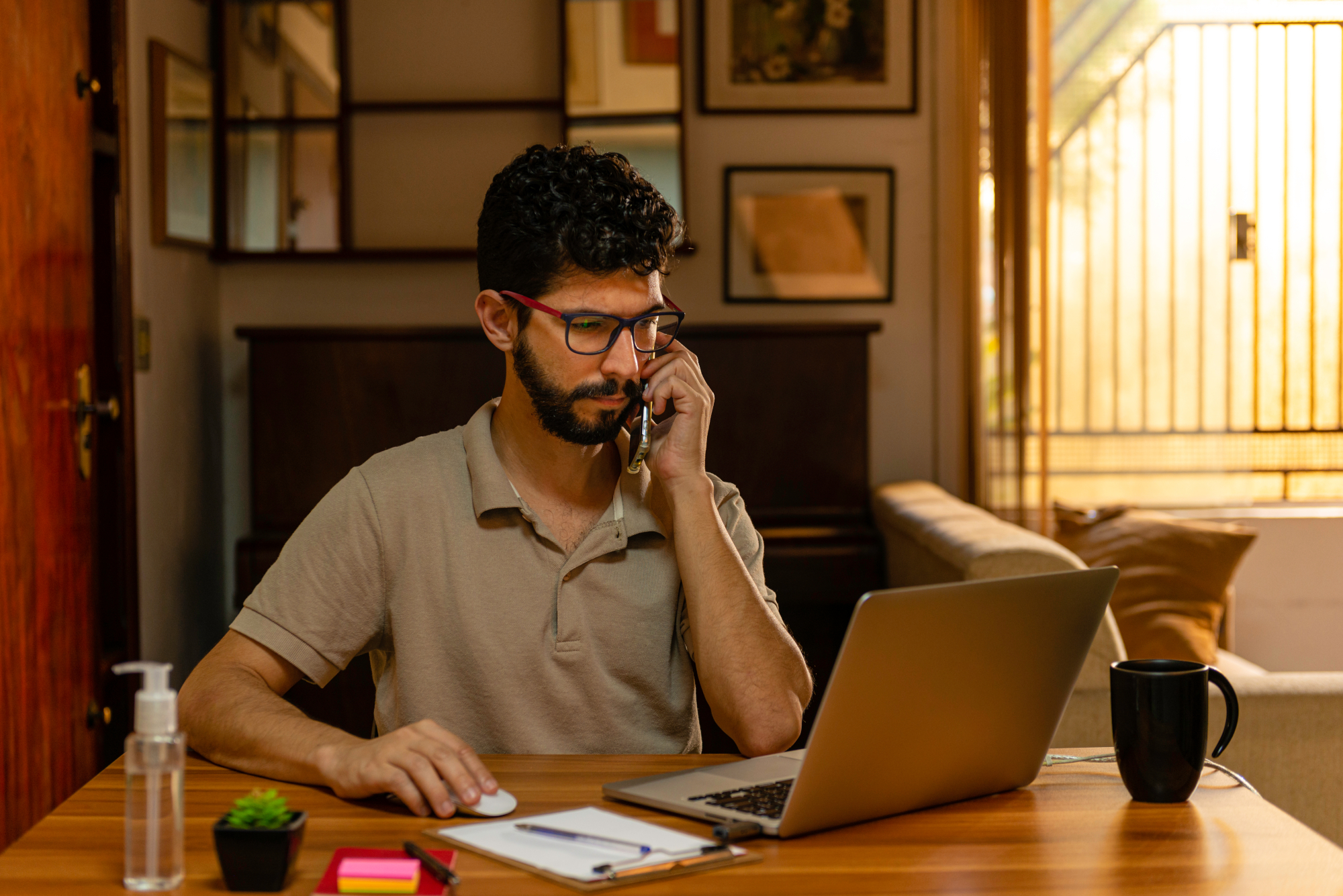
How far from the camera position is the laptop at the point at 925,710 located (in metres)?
0.99

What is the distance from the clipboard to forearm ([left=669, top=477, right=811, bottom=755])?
1.42 feet

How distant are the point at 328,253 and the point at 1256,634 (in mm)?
3068

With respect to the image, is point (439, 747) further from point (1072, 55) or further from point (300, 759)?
point (1072, 55)

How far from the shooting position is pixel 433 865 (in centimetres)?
92

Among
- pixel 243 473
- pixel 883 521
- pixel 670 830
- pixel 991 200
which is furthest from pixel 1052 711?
pixel 243 473

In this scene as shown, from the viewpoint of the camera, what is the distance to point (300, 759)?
1180 millimetres

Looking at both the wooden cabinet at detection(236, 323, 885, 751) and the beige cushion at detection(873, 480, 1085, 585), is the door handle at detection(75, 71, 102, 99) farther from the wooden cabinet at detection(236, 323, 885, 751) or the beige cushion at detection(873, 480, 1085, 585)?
the beige cushion at detection(873, 480, 1085, 585)

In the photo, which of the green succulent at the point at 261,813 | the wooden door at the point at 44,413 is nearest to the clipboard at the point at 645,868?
the green succulent at the point at 261,813

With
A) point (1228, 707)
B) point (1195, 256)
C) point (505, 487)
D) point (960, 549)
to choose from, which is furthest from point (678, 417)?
point (1195, 256)

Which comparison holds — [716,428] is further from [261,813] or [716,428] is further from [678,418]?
[261,813]

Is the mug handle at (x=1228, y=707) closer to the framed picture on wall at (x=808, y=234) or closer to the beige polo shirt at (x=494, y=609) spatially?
the beige polo shirt at (x=494, y=609)

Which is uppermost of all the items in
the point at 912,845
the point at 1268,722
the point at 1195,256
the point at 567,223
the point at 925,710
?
the point at 1195,256

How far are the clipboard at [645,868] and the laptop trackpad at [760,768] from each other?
0.59 feet

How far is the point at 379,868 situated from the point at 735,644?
63 centimetres
